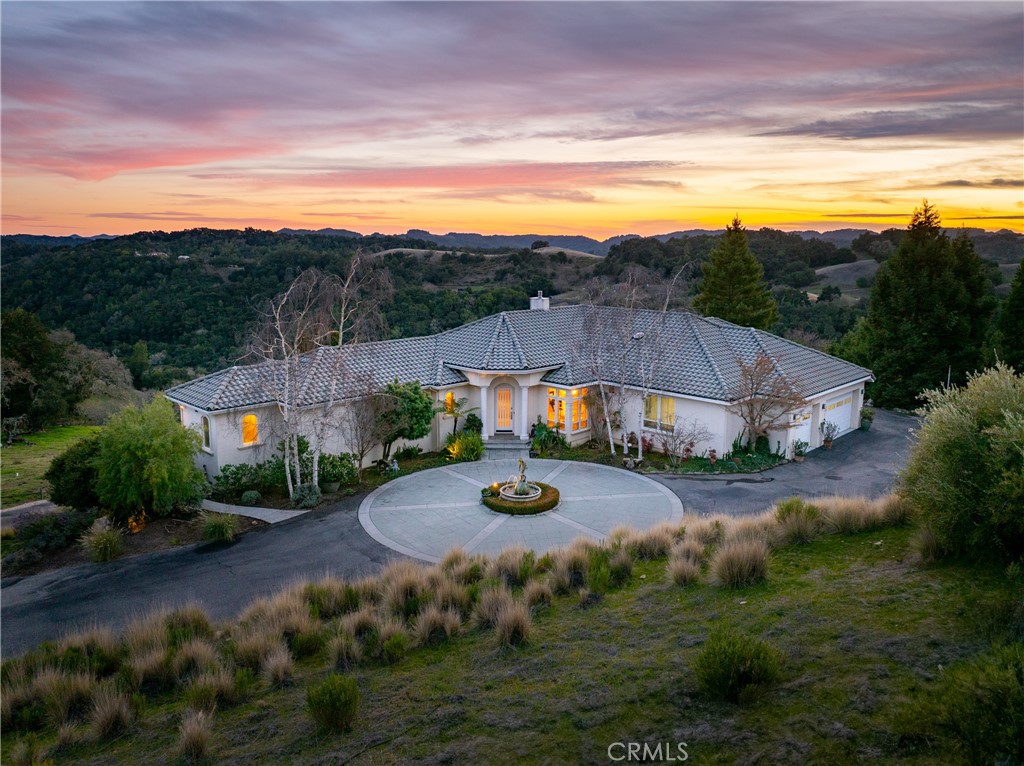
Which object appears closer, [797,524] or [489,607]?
[489,607]

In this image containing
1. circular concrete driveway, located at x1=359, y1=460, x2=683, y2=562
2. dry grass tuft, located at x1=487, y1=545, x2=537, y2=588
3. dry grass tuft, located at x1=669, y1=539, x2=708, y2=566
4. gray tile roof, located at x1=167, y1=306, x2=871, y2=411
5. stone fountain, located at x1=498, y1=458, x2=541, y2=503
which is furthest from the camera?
gray tile roof, located at x1=167, y1=306, x2=871, y2=411

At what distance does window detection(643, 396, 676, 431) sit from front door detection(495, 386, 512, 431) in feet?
17.1

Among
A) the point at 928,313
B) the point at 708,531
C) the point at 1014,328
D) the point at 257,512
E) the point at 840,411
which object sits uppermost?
the point at 928,313

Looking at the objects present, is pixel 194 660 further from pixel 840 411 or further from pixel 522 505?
pixel 840 411

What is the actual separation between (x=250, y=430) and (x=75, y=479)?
15.6 ft

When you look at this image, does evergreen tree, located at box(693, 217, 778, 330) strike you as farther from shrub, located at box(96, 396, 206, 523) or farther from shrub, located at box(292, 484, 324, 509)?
shrub, located at box(96, 396, 206, 523)

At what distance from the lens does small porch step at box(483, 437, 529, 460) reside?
23000mm

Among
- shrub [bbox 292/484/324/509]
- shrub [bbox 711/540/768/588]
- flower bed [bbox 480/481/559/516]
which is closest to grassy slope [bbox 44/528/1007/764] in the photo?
shrub [bbox 711/540/768/588]

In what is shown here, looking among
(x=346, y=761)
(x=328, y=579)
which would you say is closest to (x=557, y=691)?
(x=346, y=761)

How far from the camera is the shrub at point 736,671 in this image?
6.25 meters

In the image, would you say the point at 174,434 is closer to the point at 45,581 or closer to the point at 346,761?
the point at 45,581

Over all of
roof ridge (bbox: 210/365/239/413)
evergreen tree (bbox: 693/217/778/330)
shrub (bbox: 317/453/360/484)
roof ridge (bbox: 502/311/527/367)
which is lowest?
shrub (bbox: 317/453/360/484)

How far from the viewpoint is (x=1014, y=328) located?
27.3 metres

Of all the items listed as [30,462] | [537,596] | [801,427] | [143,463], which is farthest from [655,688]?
[30,462]
